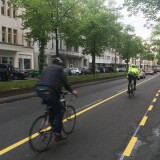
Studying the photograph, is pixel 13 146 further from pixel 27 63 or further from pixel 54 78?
pixel 27 63

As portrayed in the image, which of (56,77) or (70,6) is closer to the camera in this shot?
(56,77)

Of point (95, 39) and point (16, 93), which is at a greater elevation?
point (95, 39)

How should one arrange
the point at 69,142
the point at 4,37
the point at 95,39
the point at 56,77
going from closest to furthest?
the point at 56,77, the point at 69,142, the point at 95,39, the point at 4,37

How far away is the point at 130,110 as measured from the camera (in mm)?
13008

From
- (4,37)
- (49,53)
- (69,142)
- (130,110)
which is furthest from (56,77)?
(49,53)

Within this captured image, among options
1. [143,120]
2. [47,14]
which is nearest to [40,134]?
[143,120]

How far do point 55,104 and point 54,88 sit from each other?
36cm

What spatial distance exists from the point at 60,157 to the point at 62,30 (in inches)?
1016

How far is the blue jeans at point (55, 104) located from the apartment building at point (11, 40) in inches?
1598

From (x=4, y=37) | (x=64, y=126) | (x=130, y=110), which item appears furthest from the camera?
(x=4, y=37)

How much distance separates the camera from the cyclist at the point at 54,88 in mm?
6871

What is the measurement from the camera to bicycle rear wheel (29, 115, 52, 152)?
6.74m

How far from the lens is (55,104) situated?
23.2 feet

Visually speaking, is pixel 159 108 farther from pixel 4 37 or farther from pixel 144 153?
pixel 4 37
